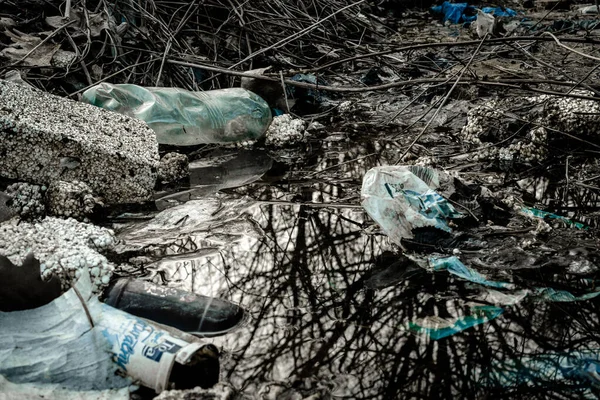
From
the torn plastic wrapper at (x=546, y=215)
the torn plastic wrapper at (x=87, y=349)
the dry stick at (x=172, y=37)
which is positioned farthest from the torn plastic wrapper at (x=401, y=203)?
the dry stick at (x=172, y=37)

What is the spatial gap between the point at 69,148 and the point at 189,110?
1070mm

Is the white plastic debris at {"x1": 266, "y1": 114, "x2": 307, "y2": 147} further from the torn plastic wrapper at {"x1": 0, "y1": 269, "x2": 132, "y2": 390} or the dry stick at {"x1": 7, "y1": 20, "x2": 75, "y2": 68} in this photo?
the torn plastic wrapper at {"x1": 0, "y1": 269, "x2": 132, "y2": 390}

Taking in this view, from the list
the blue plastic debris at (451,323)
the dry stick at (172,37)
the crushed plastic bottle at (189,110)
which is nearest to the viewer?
the blue plastic debris at (451,323)

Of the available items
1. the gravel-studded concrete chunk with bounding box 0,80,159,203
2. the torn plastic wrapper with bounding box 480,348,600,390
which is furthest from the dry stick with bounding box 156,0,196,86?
the torn plastic wrapper with bounding box 480,348,600,390

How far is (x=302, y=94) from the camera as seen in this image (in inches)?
187

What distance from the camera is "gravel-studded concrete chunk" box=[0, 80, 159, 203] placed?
107 inches

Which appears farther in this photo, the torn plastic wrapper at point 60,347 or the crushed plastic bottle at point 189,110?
the crushed plastic bottle at point 189,110

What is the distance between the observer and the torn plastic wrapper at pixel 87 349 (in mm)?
1603

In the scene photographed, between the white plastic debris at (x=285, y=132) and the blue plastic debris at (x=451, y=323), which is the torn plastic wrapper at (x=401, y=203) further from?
the white plastic debris at (x=285, y=132)

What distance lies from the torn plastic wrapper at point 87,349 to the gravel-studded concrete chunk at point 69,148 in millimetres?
1088

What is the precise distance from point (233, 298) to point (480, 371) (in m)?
0.84

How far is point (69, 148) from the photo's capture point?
2771 mm

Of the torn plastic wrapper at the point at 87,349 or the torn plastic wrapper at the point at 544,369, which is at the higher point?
the torn plastic wrapper at the point at 87,349

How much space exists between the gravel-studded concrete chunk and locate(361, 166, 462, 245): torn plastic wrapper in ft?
3.71
